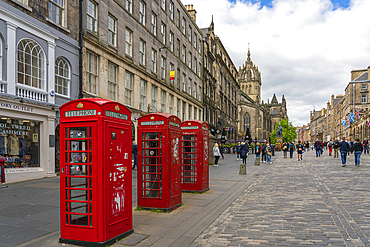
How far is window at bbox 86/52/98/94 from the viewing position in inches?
696

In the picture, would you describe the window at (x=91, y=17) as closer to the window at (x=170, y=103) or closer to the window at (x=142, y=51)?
the window at (x=142, y=51)

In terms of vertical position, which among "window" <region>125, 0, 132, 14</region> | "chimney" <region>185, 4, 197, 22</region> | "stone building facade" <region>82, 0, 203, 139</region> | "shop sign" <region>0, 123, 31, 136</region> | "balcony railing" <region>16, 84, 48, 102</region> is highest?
"chimney" <region>185, 4, 197, 22</region>

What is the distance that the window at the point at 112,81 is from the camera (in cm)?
1988

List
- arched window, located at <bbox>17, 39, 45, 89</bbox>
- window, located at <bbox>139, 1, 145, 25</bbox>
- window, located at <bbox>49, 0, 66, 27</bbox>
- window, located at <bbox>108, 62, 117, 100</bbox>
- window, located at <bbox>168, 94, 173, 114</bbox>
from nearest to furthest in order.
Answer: arched window, located at <bbox>17, 39, 45, 89</bbox> < window, located at <bbox>49, 0, 66, 27</bbox> < window, located at <bbox>108, 62, 117, 100</bbox> < window, located at <bbox>139, 1, 145, 25</bbox> < window, located at <bbox>168, 94, 173, 114</bbox>

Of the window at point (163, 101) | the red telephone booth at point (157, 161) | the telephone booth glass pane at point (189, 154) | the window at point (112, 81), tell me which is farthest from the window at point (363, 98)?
the red telephone booth at point (157, 161)

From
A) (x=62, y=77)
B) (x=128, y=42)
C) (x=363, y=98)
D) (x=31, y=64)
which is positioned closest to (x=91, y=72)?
(x=62, y=77)

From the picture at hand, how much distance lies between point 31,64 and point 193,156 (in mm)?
8974

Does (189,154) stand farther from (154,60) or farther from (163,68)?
(163,68)

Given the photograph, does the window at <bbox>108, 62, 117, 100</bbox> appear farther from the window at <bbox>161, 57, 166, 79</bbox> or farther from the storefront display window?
the window at <bbox>161, 57, 166, 79</bbox>

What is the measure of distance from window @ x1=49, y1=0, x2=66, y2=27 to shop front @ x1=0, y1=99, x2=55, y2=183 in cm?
460

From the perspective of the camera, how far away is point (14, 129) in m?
12.9

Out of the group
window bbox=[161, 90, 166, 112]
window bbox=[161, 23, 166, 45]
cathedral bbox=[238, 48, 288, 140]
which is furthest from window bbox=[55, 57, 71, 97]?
cathedral bbox=[238, 48, 288, 140]

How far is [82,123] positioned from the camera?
5.08 m

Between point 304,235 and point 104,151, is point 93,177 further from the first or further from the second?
point 304,235
